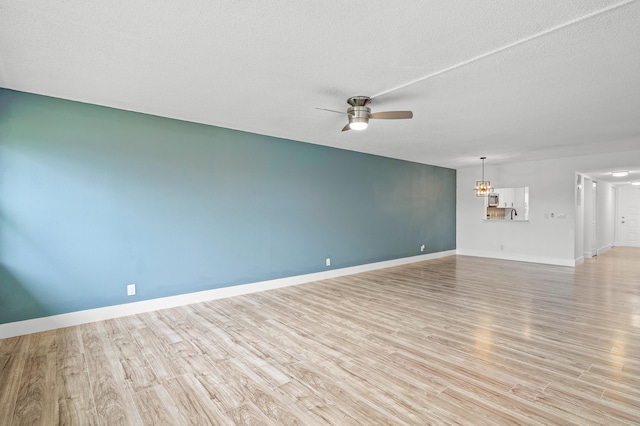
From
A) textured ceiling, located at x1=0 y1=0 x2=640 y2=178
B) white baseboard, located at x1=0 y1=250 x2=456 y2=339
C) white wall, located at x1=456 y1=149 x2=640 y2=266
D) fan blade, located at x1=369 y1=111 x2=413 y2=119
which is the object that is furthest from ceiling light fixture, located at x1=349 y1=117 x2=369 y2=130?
white wall, located at x1=456 y1=149 x2=640 y2=266

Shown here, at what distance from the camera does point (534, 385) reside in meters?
2.32

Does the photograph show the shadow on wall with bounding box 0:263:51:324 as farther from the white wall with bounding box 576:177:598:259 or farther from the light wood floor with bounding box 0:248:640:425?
the white wall with bounding box 576:177:598:259

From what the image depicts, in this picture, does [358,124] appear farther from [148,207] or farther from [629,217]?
[629,217]

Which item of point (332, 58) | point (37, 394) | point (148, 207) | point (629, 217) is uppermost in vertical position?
point (332, 58)

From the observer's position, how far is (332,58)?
2615 mm

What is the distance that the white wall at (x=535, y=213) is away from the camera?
7.27 meters

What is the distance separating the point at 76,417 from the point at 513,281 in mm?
6380

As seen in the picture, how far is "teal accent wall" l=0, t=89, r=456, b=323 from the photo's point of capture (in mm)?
3416

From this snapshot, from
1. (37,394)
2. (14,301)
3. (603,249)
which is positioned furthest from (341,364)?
(603,249)

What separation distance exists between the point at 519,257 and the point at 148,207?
859 centimetres

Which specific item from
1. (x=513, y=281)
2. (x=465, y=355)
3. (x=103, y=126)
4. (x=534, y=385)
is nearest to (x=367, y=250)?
(x=513, y=281)

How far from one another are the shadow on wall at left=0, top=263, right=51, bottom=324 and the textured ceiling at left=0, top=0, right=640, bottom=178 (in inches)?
80.4

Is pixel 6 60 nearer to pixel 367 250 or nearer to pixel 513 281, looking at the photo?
pixel 367 250

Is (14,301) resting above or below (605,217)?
below
